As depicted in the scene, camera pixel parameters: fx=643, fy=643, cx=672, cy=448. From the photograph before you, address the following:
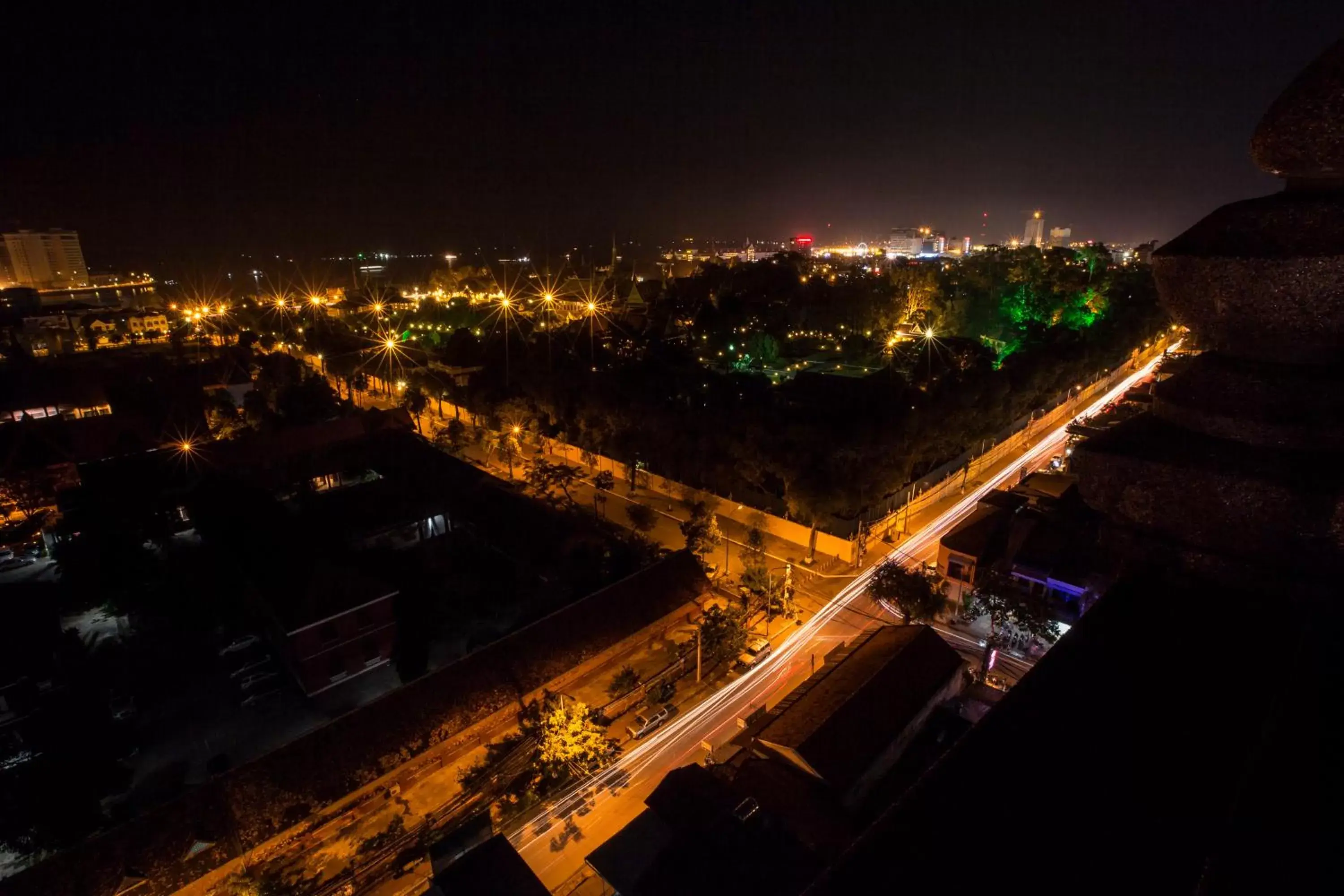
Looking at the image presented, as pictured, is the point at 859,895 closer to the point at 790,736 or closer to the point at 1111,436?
the point at 1111,436

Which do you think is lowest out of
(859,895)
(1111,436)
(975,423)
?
(975,423)

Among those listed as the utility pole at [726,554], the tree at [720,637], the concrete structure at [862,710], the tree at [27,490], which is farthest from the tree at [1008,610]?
the tree at [27,490]

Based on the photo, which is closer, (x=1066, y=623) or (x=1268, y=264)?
(x=1268, y=264)

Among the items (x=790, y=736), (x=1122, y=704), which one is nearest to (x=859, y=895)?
(x=1122, y=704)

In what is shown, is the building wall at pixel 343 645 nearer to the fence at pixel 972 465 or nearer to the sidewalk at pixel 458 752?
the sidewalk at pixel 458 752

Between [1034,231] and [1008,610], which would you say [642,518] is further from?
[1034,231]

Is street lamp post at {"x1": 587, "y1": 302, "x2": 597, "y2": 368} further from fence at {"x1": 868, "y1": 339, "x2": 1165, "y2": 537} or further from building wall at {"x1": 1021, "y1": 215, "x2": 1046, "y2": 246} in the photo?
building wall at {"x1": 1021, "y1": 215, "x2": 1046, "y2": 246}

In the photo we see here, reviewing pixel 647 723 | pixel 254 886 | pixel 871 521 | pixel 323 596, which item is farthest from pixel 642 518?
pixel 254 886
